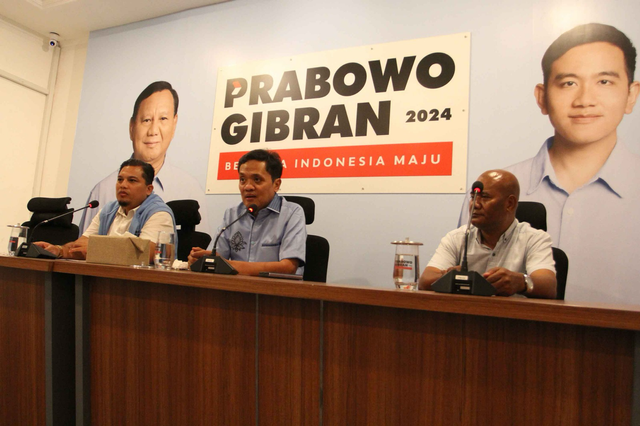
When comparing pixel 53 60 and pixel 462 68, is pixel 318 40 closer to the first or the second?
pixel 462 68

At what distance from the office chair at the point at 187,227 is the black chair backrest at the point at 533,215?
1.67 m

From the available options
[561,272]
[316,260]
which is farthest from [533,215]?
[316,260]

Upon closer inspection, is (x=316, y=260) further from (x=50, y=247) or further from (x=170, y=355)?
(x=50, y=247)

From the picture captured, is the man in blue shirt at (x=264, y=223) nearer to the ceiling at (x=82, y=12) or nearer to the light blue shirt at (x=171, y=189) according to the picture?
the light blue shirt at (x=171, y=189)

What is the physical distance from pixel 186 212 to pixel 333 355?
1.74 m

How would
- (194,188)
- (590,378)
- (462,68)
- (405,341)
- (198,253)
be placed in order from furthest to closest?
(194,188), (462,68), (198,253), (405,341), (590,378)

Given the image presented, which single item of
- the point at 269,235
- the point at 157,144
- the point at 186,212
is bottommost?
the point at 269,235

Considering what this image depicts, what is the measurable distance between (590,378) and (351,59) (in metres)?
2.44

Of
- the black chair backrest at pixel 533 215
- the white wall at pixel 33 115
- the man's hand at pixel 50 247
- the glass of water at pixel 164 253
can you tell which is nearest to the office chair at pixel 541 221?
the black chair backrest at pixel 533 215

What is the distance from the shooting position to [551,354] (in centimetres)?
93

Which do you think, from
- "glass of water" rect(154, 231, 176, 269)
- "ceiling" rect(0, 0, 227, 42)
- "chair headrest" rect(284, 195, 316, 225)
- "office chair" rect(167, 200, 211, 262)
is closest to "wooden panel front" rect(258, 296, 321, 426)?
"glass of water" rect(154, 231, 176, 269)

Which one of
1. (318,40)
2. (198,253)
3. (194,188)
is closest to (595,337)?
(198,253)

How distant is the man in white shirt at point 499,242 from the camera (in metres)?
1.66

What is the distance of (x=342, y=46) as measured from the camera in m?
2.95
